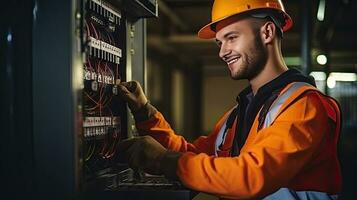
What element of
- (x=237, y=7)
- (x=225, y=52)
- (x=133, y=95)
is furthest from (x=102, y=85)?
(x=237, y=7)

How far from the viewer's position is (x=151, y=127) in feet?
7.13

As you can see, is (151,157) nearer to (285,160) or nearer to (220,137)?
(285,160)

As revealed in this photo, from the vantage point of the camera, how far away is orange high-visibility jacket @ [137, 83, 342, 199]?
5.03 ft

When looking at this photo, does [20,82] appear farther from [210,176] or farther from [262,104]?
[262,104]

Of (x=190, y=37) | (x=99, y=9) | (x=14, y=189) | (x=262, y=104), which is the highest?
(x=190, y=37)

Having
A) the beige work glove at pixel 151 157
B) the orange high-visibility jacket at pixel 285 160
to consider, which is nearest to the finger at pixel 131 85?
the beige work glove at pixel 151 157

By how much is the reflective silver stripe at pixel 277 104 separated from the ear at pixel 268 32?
0.74 feet

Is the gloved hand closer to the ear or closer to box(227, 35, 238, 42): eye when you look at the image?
box(227, 35, 238, 42): eye

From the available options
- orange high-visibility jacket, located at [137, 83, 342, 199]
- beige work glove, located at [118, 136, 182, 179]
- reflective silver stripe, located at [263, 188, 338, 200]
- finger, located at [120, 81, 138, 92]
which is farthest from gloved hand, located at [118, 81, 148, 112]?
reflective silver stripe, located at [263, 188, 338, 200]

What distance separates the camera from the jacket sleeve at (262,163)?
153 cm

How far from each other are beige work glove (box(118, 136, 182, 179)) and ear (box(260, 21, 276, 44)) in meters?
0.58

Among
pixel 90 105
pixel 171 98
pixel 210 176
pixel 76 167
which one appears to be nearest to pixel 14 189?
pixel 76 167

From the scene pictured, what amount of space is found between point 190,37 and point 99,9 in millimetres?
7483

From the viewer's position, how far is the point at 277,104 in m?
1.72
